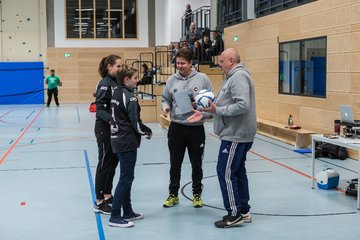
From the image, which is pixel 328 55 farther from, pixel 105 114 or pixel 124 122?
pixel 124 122

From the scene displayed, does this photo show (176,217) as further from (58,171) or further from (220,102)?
(58,171)

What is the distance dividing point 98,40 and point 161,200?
20.5m

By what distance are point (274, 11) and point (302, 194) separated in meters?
7.72

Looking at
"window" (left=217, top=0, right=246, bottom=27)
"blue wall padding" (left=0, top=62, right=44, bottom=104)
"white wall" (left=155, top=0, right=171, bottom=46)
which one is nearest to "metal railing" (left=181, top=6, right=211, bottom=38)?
"window" (left=217, top=0, right=246, bottom=27)

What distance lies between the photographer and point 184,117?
5582 millimetres

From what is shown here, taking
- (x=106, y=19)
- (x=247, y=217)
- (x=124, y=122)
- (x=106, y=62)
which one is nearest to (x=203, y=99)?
(x=124, y=122)

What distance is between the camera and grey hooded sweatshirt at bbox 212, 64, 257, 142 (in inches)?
192

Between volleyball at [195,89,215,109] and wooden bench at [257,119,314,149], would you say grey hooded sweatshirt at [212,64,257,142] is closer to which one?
volleyball at [195,89,215,109]

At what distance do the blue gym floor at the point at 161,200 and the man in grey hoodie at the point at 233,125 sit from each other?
0.91 ft

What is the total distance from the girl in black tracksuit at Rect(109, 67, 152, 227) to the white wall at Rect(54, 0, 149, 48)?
2109cm

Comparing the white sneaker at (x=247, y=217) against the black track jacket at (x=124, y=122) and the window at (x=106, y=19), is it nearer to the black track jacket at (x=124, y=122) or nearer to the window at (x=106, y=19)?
the black track jacket at (x=124, y=122)

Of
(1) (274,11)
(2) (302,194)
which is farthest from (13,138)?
(2) (302,194)

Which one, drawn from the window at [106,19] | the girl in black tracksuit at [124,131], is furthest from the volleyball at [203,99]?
Result: the window at [106,19]

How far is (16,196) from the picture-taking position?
6480 mm
